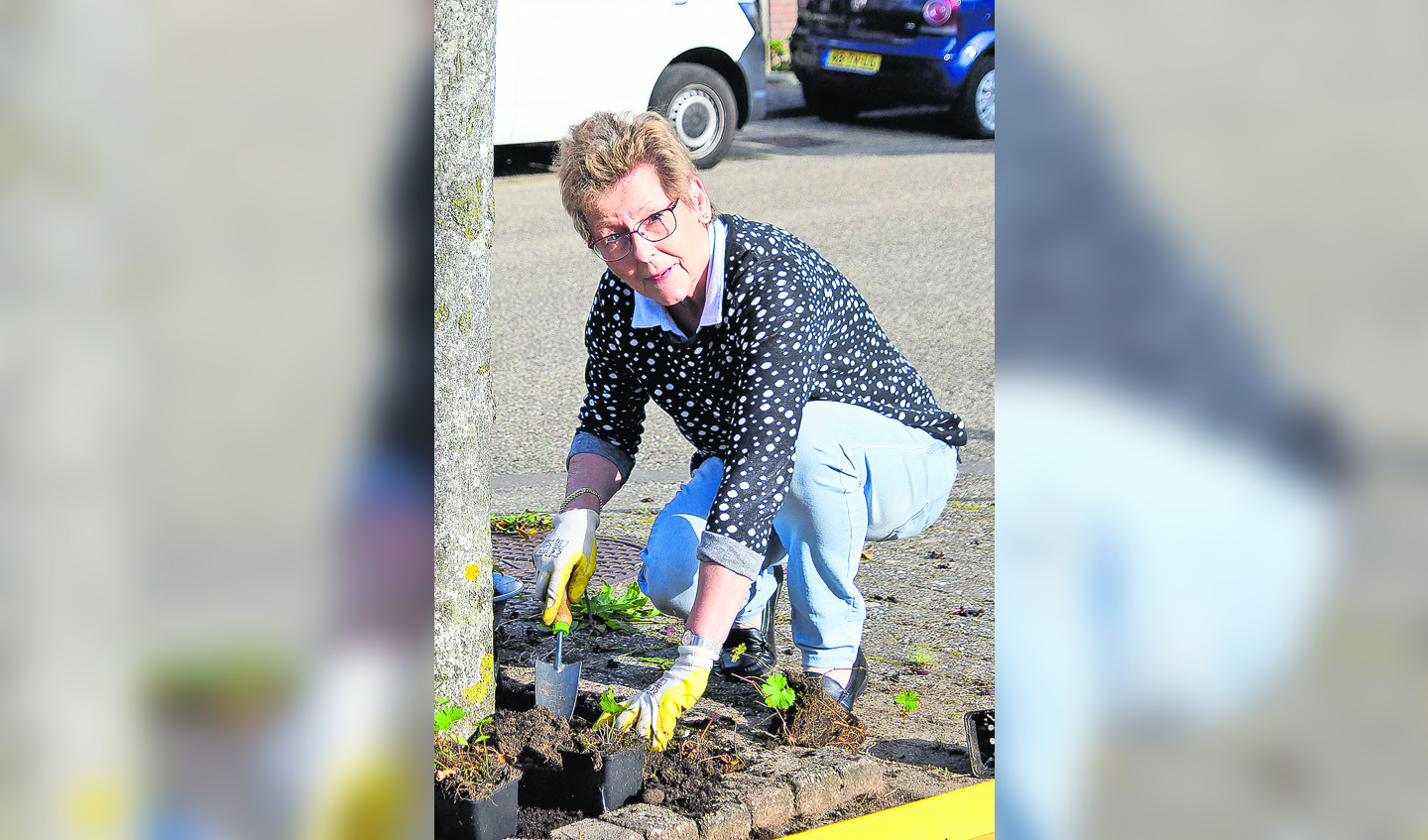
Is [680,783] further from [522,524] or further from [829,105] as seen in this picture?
[829,105]

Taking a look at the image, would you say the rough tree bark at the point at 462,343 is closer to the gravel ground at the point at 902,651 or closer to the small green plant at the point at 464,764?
the small green plant at the point at 464,764

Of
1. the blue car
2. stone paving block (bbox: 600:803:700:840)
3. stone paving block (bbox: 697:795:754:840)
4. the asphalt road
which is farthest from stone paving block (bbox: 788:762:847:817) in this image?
the blue car

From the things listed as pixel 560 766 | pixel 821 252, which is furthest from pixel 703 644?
pixel 821 252

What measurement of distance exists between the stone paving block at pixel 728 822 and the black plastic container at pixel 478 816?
33cm

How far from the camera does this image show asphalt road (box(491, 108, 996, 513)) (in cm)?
520

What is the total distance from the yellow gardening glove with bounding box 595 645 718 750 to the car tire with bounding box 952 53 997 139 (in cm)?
794

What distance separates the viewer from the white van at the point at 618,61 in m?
7.64

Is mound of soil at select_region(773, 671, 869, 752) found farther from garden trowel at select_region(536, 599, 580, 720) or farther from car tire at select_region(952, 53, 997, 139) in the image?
car tire at select_region(952, 53, 997, 139)
